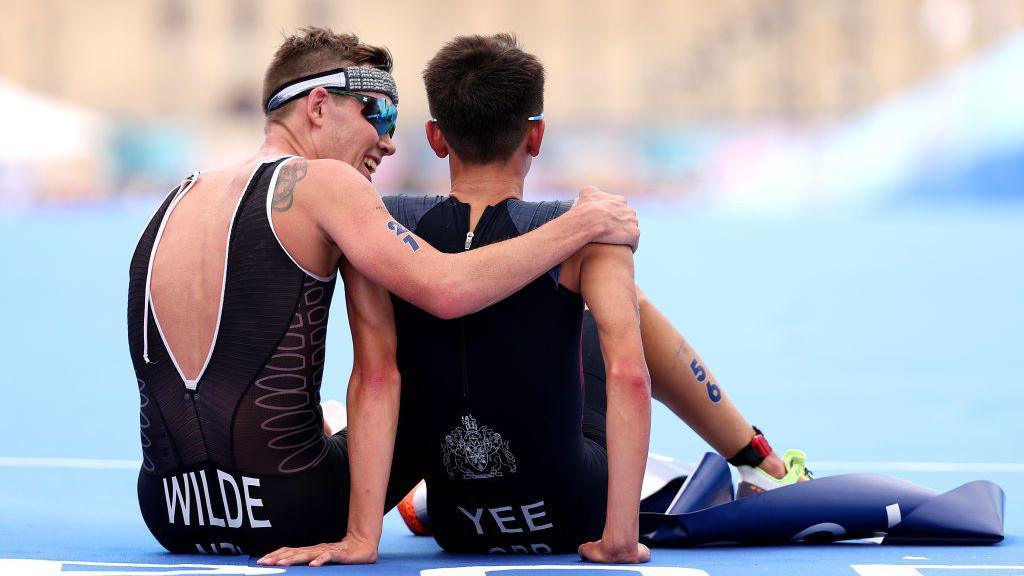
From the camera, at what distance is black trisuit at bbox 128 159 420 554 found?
3102 millimetres

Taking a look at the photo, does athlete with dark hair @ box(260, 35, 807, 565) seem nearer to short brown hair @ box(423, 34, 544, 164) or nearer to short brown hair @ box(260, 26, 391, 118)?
short brown hair @ box(423, 34, 544, 164)

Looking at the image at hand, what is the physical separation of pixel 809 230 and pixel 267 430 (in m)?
19.5

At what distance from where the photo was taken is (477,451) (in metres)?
3.18

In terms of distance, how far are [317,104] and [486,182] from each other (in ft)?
1.81

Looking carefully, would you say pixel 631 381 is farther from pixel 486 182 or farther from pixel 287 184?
pixel 287 184

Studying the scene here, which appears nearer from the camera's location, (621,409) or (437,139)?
(621,409)

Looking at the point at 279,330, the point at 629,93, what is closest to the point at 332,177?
the point at 279,330

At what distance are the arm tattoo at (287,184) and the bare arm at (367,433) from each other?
231mm

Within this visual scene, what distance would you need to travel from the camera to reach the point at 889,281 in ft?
46.3

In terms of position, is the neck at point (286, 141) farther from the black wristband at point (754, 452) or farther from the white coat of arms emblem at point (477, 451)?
the black wristband at point (754, 452)

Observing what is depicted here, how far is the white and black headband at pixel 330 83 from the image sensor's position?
11.4 ft

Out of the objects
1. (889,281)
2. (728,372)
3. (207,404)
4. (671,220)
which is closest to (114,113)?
(671,220)

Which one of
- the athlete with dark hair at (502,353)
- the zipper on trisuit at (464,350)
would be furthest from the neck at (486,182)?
the zipper on trisuit at (464,350)

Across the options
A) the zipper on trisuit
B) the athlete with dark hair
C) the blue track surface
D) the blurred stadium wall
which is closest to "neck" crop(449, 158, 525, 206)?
the athlete with dark hair
